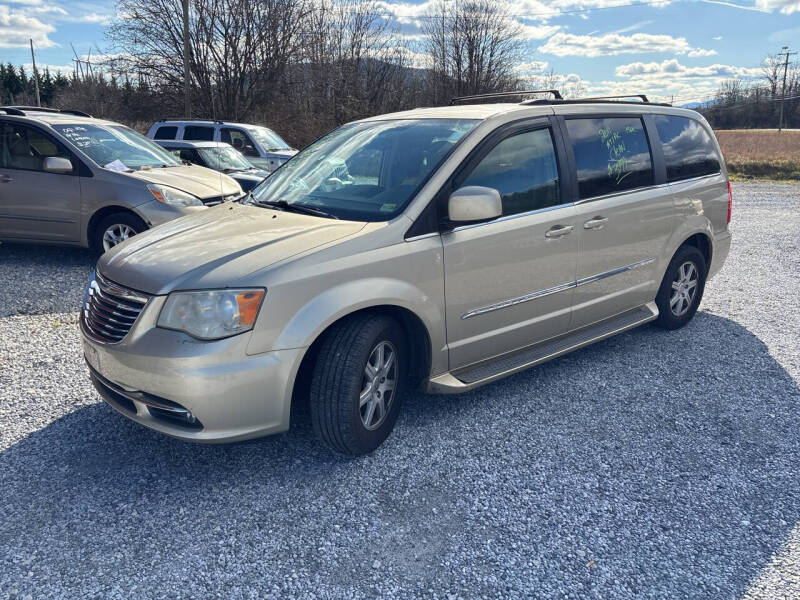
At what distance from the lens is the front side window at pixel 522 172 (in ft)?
12.2

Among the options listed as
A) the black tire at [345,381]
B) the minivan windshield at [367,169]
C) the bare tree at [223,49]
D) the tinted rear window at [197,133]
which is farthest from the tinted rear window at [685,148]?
the bare tree at [223,49]

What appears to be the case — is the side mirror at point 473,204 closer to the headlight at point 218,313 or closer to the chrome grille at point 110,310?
the headlight at point 218,313

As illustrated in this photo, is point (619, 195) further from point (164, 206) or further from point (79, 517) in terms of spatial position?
point (164, 206)

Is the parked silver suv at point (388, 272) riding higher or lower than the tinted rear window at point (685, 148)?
lower

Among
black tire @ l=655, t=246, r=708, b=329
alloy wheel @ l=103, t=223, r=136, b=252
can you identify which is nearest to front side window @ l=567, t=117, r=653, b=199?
→ black tire @ l=655, t=246, r=708, b=329

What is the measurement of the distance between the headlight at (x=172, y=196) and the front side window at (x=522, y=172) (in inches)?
176

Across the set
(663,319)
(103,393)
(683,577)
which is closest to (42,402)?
(103,393)

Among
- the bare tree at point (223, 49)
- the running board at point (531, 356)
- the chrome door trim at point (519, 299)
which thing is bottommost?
the running board at point (531, 356)

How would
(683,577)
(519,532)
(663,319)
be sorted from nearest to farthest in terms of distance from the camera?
(683,577), (519,532), (663,319)

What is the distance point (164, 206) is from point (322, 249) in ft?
15.2

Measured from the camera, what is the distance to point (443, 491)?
306cm

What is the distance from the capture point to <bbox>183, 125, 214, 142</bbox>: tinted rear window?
13.6 m

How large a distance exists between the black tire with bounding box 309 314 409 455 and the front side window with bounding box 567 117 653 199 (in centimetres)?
194

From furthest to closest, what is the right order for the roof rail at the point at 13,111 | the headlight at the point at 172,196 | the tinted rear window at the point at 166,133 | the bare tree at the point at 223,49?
the bare tree at the point at 223,49 < the tinted rear window at the point at 166,133 < the roof rail at the point at 13,111 < the headlight at the point at 172,196
